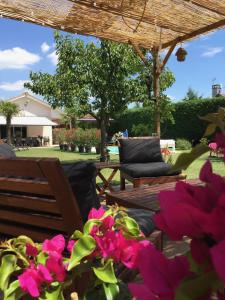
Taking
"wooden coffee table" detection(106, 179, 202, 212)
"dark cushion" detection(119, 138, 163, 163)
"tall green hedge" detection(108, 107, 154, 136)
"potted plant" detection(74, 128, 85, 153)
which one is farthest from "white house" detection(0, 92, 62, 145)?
"wooden coffee table" detection(106, 179, 202, 212)

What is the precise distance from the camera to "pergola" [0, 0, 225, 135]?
6.22 metres

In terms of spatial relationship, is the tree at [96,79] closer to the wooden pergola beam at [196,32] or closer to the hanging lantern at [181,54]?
the wooden pergola beam at [196,32]

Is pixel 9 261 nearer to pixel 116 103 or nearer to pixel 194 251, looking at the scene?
pixel 194 251

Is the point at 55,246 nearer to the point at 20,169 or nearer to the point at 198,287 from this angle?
the point at 198,287

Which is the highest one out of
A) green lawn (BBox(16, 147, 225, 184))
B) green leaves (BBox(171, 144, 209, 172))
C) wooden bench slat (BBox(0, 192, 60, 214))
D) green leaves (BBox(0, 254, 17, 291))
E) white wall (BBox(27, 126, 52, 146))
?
white wall (BBox(27, 126, 52, 146))

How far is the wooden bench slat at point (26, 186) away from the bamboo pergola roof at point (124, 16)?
4.29 metres

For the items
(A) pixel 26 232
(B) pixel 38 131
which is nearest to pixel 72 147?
(A) pixel 26 232

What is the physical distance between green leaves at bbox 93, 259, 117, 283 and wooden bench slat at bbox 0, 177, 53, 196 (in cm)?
84

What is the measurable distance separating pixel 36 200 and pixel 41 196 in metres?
0.04

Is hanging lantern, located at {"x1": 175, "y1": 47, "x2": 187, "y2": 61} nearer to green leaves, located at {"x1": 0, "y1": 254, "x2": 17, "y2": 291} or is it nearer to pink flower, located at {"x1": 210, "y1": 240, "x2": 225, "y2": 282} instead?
green leaves, located at {"x1": 0, "y1": 254, "x2": 17, "y2": 291}

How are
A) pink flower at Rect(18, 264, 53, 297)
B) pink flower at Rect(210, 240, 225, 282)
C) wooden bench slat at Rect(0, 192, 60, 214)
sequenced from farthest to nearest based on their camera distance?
wooden bench slat at Rect(0, 192, 60, 214)
pink flower at Rect(18, 264, 53, 297)
pink flower at Rect(210, 240, 225, 282)

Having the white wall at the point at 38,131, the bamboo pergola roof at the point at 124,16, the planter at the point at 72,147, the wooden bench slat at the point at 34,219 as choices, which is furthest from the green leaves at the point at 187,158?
the white wall at the point at 38,131

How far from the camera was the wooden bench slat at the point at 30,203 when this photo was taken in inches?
75.3

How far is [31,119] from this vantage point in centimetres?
4634
